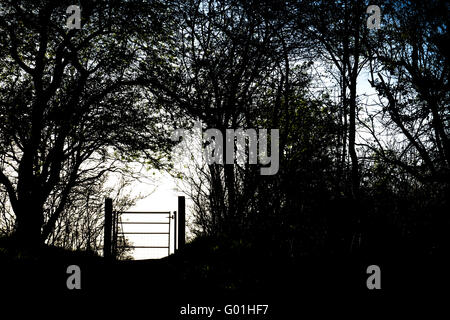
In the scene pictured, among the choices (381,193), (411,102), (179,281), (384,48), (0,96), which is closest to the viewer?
(179,281)

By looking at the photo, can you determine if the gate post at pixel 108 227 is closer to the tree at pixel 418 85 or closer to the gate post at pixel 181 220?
the gate post at pixel 181 220

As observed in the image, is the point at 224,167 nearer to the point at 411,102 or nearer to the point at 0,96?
the point at 411,102

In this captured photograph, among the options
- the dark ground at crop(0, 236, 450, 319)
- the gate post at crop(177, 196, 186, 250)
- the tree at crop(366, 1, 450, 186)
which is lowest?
the dark ground at crop(0, 236, 450, 319)

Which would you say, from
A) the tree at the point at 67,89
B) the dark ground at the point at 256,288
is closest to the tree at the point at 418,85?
the dark ground at the point at 256,288

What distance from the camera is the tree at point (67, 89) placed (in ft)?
33.3

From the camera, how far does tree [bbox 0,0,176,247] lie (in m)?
10.2

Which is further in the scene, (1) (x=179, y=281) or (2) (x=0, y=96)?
(2) (x=0, y=96)

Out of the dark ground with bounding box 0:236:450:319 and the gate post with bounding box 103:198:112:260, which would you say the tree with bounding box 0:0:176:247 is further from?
the dark ground with bounding box 0:236:450:319

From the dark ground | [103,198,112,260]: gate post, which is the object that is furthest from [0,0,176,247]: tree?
the dark ground

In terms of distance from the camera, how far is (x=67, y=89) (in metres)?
11.1

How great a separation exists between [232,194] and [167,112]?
599 cm

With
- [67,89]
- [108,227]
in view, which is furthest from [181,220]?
[67,89]

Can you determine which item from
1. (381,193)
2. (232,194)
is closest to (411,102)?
(381,193)
